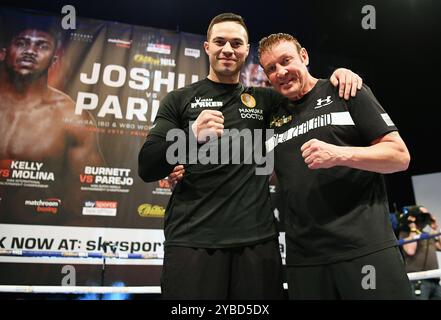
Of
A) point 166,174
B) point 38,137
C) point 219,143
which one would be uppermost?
point 38,137

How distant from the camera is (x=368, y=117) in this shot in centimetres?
114

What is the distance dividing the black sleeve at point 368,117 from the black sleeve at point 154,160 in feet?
2.08

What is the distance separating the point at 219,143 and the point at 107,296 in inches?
101

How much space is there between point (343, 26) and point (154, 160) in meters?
3.61

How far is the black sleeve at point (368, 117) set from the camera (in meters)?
1.11

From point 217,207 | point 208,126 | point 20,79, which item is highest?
point 20,79

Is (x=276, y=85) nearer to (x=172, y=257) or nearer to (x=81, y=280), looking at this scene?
(x=172, y=257)

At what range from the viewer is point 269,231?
122cm

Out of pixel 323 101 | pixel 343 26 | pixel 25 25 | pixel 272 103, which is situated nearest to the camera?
pixel 323 101

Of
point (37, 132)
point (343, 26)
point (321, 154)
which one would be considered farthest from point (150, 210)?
point (343, 26)

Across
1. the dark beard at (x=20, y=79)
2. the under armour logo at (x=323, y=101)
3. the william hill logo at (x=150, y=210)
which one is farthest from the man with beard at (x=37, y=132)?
the under armour logo at (x=323, y=101)

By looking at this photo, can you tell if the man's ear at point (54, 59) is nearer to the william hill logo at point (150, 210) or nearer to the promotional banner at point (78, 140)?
the promotional banner at point (78, 140)

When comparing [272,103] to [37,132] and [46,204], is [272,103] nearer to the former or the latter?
[46,204]
